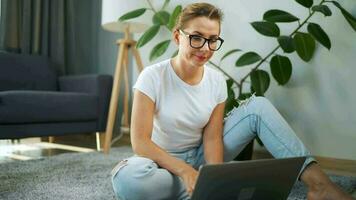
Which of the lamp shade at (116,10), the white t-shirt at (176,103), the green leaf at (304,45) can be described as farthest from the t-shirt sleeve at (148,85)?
the lamp shade at (116,10)

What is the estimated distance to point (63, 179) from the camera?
Answer: 1.55 metres

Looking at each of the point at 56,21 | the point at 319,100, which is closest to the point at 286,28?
the point at 319,100

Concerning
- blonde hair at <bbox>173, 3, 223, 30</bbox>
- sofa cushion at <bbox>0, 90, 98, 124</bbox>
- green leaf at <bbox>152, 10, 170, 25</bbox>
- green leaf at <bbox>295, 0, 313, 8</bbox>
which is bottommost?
sofa cushion at <bbox>0, 90, 98, 124</bbox>

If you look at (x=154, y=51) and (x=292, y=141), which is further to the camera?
(x=154, y=51)

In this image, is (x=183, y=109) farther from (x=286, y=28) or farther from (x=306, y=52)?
(x=286, y=28)

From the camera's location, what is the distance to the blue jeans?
101 centimetres

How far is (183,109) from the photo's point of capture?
1142 mm

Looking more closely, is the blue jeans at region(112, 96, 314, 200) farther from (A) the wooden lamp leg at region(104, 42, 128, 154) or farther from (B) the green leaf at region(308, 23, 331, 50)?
(A) the wooden lamp leg at region(104, 42, 128, 154)

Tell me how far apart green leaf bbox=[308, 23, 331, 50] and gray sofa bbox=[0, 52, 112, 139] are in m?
1.33

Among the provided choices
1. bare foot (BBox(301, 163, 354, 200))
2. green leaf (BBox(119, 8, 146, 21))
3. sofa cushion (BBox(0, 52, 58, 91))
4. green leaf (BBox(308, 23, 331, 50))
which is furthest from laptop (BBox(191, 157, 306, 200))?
sofa cushion (BBox(0, 52, 58, 91))

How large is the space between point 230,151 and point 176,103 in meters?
0.25

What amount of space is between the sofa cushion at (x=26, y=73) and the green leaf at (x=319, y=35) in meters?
1.89

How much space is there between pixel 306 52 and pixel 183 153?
0.99 m

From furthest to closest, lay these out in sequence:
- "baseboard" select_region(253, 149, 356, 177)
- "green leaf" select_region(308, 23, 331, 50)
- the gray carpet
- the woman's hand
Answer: "baseboard" select_region(253, 149, 356, 177) < "green leaf" select_region(308, 23, 331, 50) < the gray carpet < the woman's hand
